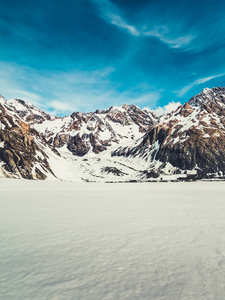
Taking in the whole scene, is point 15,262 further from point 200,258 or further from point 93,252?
point 200,258

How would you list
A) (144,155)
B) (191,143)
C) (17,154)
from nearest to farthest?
(17,154)
(191,143)
(144,155)

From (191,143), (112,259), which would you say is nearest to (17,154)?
(112,259)

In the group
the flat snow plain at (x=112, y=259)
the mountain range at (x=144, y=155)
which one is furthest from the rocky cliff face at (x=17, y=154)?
the flat snow plain at (x=112, y=259)

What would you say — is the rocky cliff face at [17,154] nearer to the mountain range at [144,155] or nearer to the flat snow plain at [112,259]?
the mountain range at [144,155]

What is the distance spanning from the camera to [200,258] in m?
5.19

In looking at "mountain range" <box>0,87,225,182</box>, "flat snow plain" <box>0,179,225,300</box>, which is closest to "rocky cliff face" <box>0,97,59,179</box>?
"mountain range" <box>0,87,225,182</box>

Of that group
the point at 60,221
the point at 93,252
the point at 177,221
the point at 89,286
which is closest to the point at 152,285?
the point at 89,286

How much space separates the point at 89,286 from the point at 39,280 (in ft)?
3.72

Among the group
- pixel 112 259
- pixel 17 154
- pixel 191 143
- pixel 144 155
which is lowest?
pixel 112 259

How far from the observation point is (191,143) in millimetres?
141125

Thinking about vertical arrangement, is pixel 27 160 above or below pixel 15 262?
above

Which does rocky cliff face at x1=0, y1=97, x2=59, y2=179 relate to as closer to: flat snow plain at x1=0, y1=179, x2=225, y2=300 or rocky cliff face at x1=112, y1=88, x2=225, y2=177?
flat snow plain at x1=0, y1=179, x2=225, y2=300

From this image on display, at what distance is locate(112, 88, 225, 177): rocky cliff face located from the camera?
12825 cm

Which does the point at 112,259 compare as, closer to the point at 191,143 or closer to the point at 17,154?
the point at 17,154
